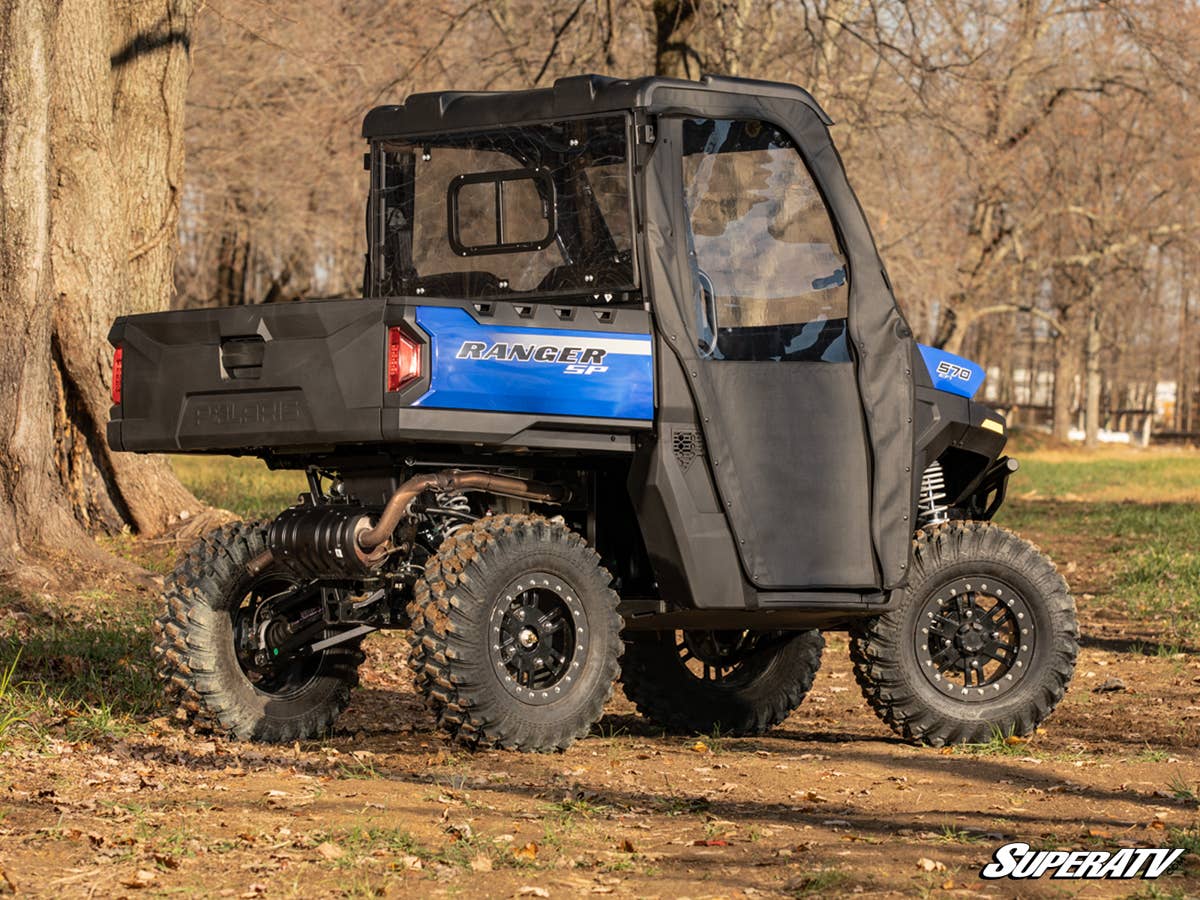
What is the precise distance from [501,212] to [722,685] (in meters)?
2.46

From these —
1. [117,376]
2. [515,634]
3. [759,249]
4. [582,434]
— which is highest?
[759,249]

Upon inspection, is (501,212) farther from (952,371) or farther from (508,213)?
(952,371)

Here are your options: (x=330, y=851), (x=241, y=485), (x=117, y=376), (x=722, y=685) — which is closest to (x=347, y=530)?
(x=117, y=376)

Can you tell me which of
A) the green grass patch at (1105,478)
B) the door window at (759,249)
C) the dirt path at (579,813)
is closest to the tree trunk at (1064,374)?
the green grass patch at (1105,478)

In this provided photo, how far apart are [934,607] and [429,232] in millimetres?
2674

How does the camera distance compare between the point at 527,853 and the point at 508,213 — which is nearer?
the point at 527,853

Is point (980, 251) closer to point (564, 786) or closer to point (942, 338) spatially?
point (942, 338)

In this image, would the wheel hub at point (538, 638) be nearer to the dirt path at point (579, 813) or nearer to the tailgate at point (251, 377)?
the dirt path at point (579, 813)

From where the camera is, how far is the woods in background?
781 inches

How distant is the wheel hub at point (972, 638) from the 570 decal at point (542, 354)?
2.00 metres

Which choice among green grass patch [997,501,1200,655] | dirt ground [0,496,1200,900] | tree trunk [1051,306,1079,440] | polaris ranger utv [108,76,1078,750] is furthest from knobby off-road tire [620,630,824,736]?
tree trunk [1051,306,1079,440]

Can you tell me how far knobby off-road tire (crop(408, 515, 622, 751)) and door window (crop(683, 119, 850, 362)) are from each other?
1.03m

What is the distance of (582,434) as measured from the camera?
694 centimetres

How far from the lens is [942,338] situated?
44344 mm
